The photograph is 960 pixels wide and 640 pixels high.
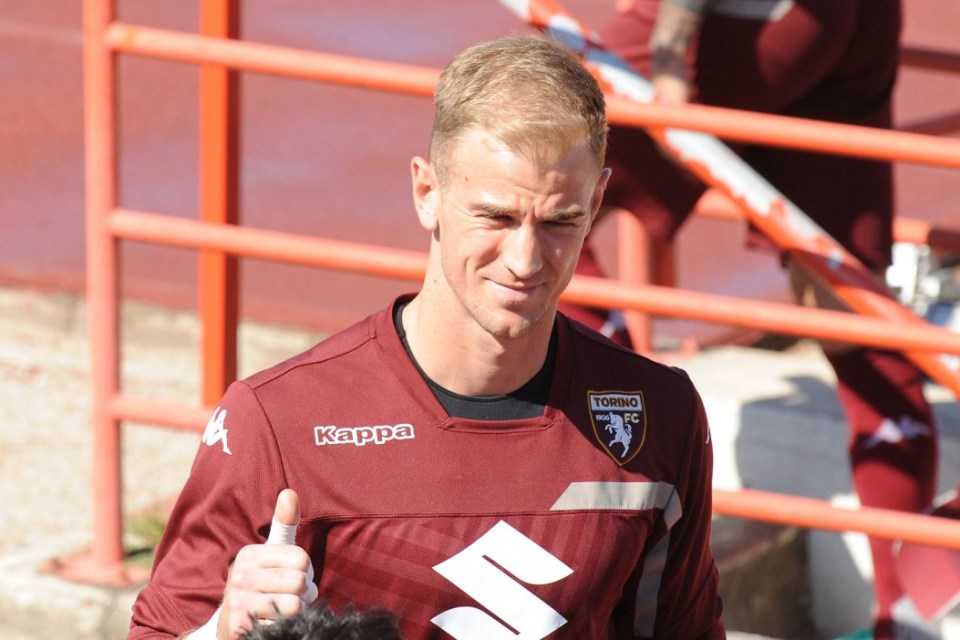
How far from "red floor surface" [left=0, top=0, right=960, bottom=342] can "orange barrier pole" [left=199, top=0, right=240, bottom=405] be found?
2.21 metres

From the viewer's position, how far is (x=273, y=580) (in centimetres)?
152

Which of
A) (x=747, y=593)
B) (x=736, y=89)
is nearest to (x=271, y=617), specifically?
(x=736, y=89)

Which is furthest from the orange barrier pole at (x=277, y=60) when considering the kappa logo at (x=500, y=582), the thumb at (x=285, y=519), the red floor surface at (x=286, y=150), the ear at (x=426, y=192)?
the red floor surface at (x=286, y=150)

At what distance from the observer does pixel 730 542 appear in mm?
3516

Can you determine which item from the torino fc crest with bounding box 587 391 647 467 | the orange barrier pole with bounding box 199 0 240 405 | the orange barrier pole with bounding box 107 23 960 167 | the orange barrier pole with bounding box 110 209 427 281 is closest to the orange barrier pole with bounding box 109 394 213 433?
the orange barrier pole with bounding box 199 0 240 405

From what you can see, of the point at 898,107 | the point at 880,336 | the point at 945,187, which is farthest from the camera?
the point at 898,107

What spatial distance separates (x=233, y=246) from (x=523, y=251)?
1290 mm

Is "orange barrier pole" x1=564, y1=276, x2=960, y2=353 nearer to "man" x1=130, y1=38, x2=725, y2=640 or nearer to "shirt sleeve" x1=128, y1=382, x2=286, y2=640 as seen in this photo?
"man" x1=130, y1=38, x2=725, y2=640

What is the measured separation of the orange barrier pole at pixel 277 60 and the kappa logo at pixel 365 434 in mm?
1085

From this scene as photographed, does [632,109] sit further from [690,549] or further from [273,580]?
[273,580]

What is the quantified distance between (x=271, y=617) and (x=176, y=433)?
3.25m

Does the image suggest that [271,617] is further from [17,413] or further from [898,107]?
[898,107]

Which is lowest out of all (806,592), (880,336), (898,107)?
(806,592)

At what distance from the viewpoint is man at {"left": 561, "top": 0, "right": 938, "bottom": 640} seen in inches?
121
